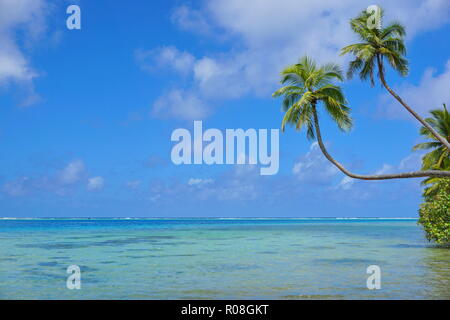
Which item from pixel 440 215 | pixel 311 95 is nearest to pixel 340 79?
pixel 311 95

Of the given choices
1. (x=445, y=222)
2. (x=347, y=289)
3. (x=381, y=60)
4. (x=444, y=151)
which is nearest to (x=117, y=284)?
(x=347, y=289)

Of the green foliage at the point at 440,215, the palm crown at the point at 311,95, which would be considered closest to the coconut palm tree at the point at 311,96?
the palm crown at the point at 311,95

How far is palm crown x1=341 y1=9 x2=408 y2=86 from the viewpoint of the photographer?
17.2 metres

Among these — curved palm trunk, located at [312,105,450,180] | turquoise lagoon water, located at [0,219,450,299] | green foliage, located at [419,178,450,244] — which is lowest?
turquoise lagoon water, located at [0,219,450,299]

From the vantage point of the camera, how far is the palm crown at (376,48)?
56.6 feet

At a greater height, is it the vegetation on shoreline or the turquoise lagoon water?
the vegetation on shoreline

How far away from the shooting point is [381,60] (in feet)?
57.2

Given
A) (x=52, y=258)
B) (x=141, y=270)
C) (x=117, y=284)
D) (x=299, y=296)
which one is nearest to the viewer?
(x=299, y=296)

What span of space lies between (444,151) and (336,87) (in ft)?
40.7

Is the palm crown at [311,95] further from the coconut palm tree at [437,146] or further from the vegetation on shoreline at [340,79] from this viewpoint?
the coconut palm tree at [437,146]

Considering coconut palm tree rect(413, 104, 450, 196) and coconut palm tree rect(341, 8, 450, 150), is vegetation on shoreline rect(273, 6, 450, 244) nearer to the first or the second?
coconut palm tree rect(341, 8, 450, 150)

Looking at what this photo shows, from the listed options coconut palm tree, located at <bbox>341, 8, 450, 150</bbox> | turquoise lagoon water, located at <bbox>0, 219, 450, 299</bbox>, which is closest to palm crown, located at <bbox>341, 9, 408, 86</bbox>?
coconut palm tree, located at <bbox>341, 8, 450, 150</bbox>

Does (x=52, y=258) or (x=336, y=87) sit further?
(x=52, y=258)
